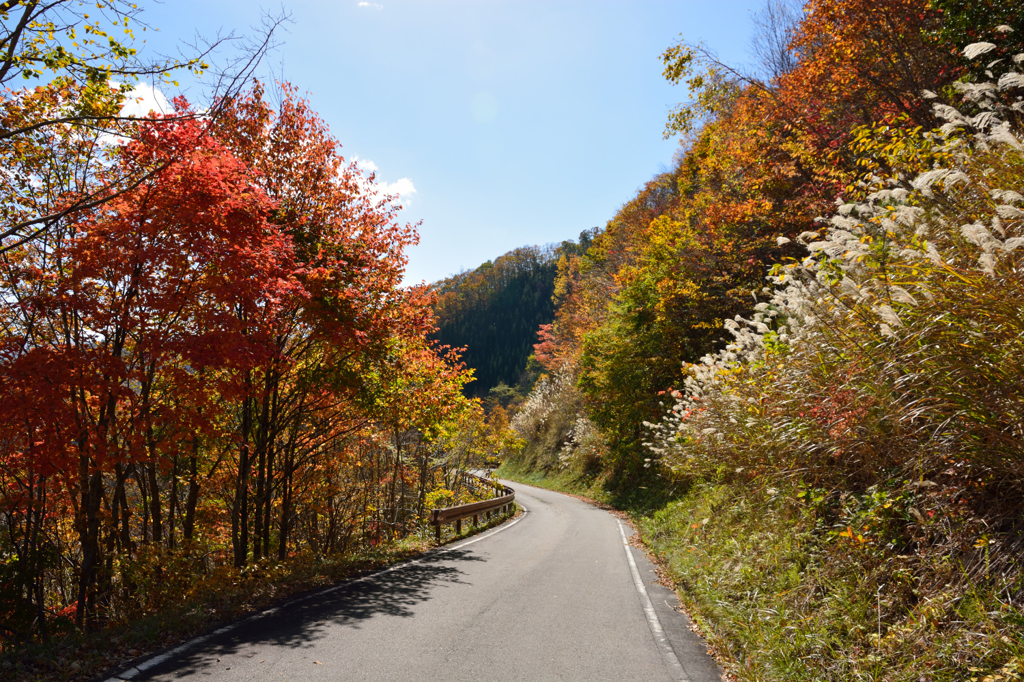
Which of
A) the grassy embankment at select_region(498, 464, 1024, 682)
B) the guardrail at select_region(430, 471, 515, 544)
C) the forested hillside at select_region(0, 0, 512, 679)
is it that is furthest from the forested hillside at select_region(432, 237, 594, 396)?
the grassy embankment at select_region(498, 464, 1024, 682)

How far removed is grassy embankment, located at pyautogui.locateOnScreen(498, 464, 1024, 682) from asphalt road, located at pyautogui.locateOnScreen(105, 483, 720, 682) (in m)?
0.59

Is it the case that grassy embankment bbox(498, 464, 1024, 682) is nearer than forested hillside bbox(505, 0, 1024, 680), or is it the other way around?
grassy embankment bbox(498, 464, 1024, 682)

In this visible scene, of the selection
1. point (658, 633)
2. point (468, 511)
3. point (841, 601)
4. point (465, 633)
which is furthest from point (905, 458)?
point (468, 511)

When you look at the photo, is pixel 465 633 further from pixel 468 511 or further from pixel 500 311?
pixel 500 311

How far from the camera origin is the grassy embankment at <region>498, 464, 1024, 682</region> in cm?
338

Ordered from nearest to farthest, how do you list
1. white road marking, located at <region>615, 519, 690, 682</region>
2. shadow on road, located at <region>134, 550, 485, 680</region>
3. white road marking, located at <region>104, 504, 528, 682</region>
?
white road marking, located at <region>104, 504, 528, 682</region> → shadow on road, located at <region>134, 550, 485, 680</region> → white road marking, located at <region>615, 519, 690, 682</region>

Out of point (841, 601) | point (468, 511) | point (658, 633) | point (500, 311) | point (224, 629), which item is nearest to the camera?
point (841, 601)

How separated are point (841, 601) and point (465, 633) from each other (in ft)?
12.0

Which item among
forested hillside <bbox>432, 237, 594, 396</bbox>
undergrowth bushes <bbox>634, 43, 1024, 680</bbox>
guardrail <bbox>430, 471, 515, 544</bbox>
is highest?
forested hillside <bbox>432, 237, 594, 396</bbox>

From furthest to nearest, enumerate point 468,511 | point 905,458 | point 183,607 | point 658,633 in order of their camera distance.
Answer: point 468,511 → point 183,607 → point 658,633 → point 905,458

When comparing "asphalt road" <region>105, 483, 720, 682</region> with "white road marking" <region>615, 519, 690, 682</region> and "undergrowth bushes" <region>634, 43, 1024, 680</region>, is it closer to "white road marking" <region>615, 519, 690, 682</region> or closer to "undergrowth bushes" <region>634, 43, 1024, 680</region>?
"white road marking" <region>615, 519, 690, 682</region>

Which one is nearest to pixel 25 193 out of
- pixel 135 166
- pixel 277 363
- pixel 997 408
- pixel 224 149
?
pixel 135 166

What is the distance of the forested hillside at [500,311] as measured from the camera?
94.6m

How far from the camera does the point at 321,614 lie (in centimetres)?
617
